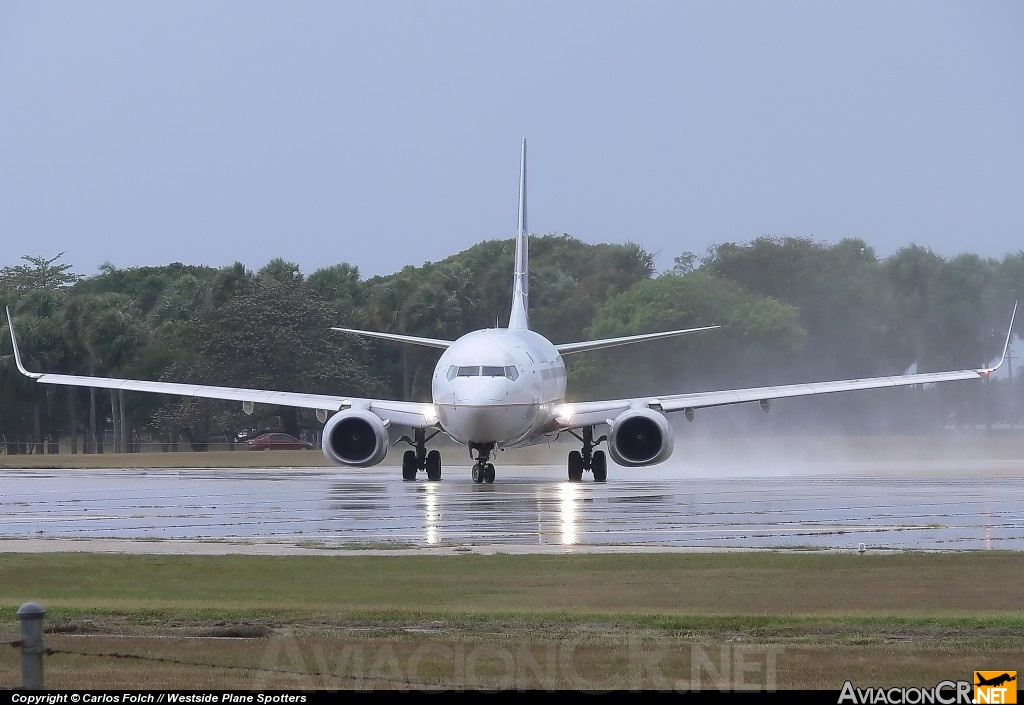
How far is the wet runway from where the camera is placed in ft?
61.4

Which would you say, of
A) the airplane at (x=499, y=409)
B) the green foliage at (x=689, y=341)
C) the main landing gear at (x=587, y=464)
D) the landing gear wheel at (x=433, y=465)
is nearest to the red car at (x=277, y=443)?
the green foliage at (x=689, y=341)

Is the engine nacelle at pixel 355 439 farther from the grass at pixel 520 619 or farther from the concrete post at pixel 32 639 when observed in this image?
the concrete post at pixel 32 639

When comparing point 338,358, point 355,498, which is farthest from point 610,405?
point 338,358

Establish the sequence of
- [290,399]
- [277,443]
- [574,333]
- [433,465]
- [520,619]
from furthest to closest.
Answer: [574,333], [277,443], [290,399], [433,465], [520,619]

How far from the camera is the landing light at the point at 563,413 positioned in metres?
40.2

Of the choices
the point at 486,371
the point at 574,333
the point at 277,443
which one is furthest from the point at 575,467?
the point at 574,333

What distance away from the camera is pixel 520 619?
11.8 meters

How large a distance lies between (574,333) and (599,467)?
55373 millimetres

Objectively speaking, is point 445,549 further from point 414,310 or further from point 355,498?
point 414,310

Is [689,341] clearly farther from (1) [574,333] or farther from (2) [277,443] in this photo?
(2) [277,443]

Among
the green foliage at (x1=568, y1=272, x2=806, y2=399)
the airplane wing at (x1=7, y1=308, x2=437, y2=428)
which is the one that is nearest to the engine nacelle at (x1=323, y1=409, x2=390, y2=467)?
the airplane wing at (x1=7, y1=308, x2=437, y2=428)

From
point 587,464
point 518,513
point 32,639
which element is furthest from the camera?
point 587,464

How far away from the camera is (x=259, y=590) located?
14.0m

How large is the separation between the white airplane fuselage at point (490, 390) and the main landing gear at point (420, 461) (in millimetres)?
2003
